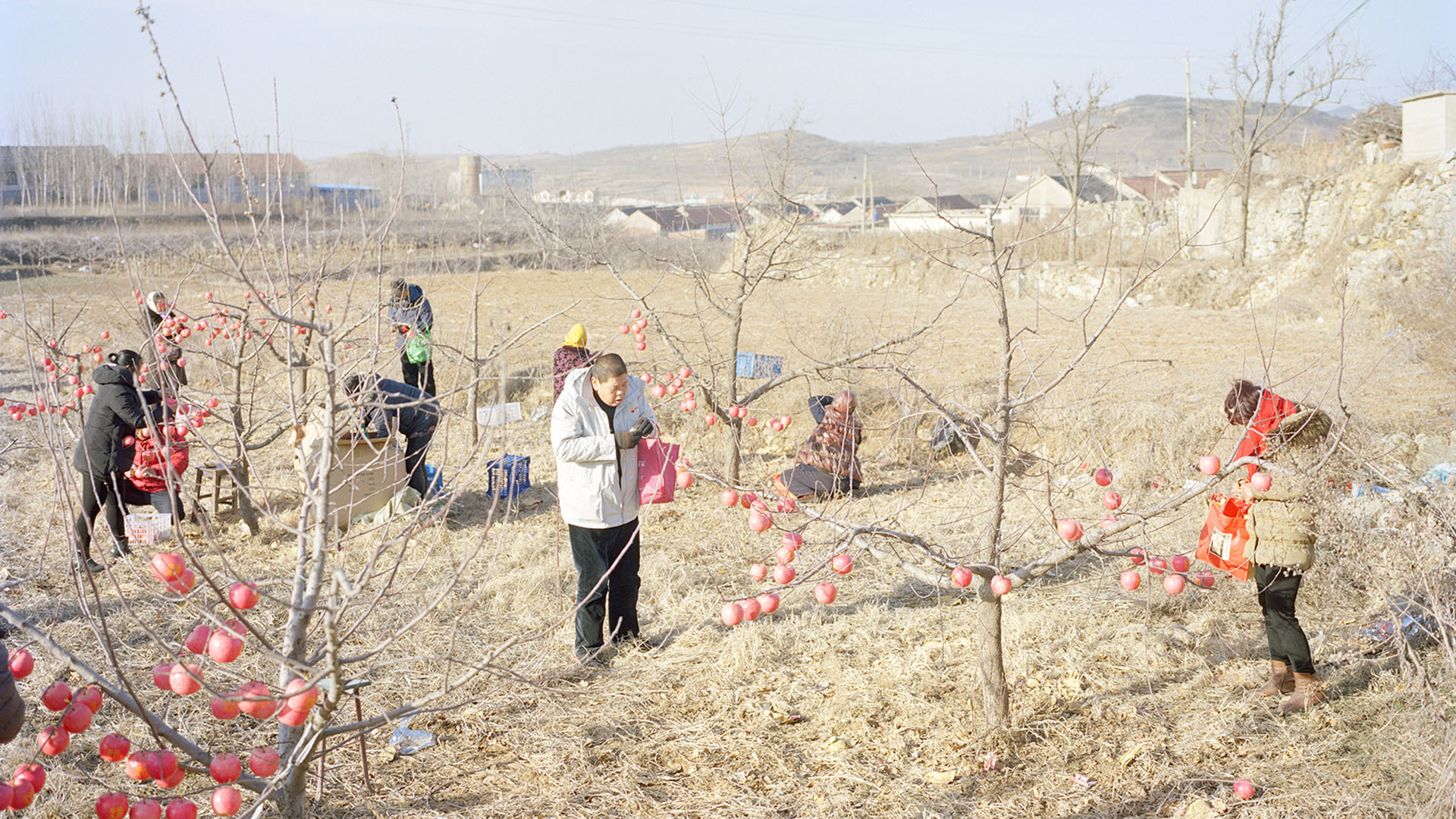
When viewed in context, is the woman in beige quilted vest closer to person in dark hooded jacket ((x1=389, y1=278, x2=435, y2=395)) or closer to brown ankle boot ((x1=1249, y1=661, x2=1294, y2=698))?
brown ankle boot ((x1=1249, y1=661, x2=1294, y2=698))

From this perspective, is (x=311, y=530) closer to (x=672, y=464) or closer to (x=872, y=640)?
(x=672, y=464)

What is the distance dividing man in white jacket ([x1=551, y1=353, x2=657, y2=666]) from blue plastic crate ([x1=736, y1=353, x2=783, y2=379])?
17.5 ft

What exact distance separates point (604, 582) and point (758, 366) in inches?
238

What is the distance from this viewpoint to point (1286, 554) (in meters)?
3.80

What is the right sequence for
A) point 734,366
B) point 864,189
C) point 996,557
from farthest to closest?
point 864,189 < point 734,366 < point 996,557

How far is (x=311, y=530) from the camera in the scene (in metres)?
2.35

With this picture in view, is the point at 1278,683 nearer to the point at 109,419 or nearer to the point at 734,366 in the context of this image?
the point at 734,366

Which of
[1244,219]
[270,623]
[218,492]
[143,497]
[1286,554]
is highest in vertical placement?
[1244,219]

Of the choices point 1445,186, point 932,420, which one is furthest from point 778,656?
point 1445,186

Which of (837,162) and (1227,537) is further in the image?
(837,162)

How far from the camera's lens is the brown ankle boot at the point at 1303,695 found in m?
3.96

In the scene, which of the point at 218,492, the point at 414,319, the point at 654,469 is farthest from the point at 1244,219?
the point at 218,492

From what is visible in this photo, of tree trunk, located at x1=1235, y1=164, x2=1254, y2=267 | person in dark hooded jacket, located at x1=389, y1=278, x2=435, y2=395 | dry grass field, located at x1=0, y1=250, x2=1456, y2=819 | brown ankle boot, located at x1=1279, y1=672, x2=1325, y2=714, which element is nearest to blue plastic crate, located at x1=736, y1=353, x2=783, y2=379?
dry grass field, located at x1=0, y1=250, x2=1456, y2=819

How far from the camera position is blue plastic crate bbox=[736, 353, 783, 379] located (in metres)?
10.1
